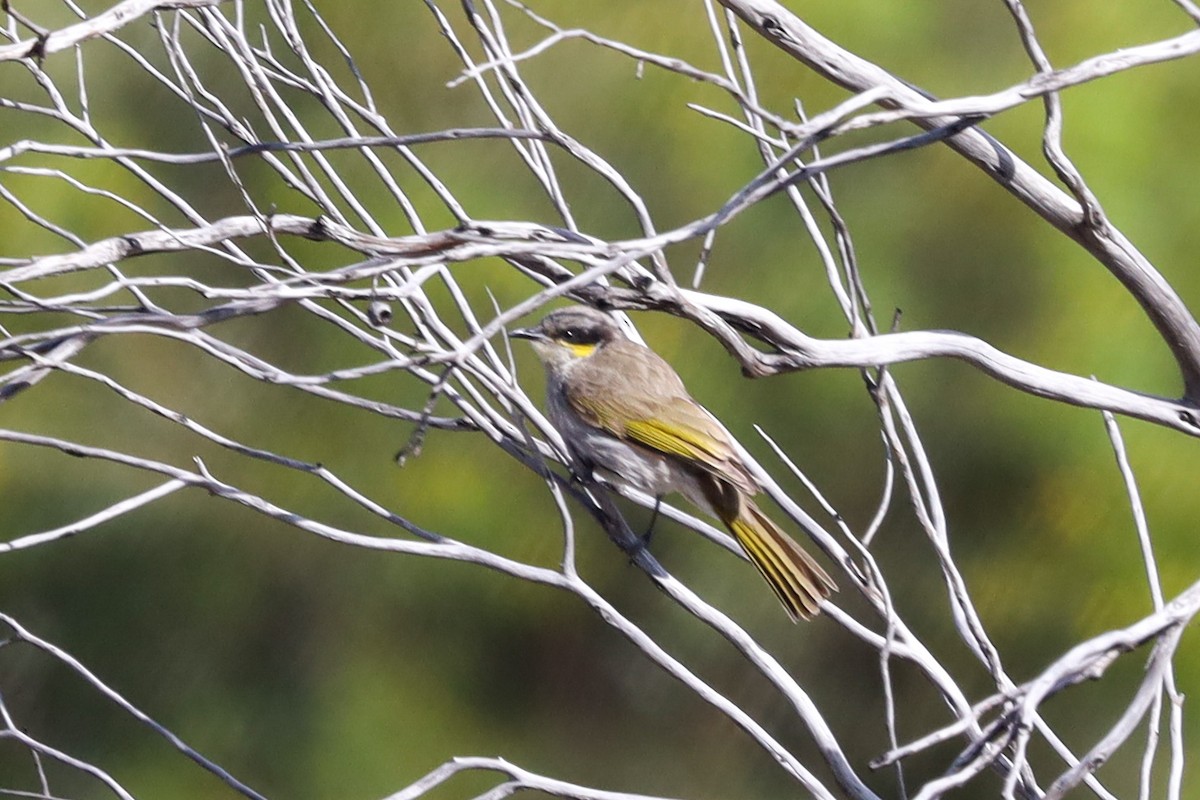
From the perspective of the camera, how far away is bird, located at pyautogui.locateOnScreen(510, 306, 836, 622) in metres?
1.91

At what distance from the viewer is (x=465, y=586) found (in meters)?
2.78

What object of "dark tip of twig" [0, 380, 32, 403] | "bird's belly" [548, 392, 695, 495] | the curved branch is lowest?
"dark tip of twig" [0, 380, 32, 403]

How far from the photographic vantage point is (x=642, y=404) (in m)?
2.14

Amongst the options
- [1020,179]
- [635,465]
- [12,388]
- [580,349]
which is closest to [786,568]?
[635,465]

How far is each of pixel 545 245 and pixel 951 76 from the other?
1.96 metres

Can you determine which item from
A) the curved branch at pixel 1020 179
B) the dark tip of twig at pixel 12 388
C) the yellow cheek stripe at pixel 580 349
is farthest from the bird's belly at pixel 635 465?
the dark tip of twig at pixel 12 388

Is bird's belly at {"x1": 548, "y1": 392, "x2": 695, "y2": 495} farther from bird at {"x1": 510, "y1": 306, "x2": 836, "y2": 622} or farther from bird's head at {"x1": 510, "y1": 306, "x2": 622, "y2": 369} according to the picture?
bird's head at {"x1": 510, "y1": 306, "x2": 622, "y2": 369}

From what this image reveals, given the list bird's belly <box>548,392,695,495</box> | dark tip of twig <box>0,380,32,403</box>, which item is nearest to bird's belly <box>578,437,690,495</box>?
bird's belly <box>548,392,695,495</box>

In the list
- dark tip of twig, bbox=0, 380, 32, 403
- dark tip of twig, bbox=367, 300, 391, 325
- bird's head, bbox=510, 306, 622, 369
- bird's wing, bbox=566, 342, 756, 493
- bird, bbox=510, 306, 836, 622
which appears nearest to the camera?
dark tip of twig, bbox=367, 300, 391, 325

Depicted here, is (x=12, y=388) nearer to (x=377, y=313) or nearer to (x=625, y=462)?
(x=377, y=313)

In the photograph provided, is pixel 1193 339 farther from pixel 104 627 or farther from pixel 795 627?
pixel 104 627

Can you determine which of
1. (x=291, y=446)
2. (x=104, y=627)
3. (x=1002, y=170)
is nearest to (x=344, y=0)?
(x=291, y=446)

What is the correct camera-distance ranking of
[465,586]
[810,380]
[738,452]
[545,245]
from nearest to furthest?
[545,245], [738,452], [810,380], [465,586]

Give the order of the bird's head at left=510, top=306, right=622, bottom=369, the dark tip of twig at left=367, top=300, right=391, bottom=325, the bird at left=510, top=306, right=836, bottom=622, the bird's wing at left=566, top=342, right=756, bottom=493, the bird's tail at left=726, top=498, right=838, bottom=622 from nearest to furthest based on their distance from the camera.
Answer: the dark tip of twig at left=367, top=300, right=391, bottom=325, the bird's tail at left=726, top=498, right=838, bottom=622, the bird at left=510, top=306, right=836, bottom=622, the bird's wing at left=566, top=342, right=756, bottom=493, the bird's head at left=510, top=306, right=622, bottom=369
